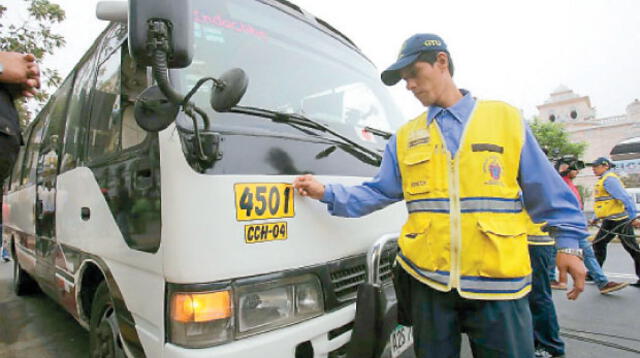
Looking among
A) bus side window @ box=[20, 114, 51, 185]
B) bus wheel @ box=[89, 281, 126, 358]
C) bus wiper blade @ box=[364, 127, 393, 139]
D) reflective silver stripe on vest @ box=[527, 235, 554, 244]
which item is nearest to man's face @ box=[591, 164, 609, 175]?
reflective silver stripe on vest @ box=[527, 235, 554, 244]

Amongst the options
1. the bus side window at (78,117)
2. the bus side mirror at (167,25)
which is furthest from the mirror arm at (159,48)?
the bus side window at (78,117)

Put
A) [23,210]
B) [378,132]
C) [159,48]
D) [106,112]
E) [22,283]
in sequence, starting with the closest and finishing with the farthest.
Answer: [159,48] → [106,112] → [378,132] → [23,210] → [22,283]

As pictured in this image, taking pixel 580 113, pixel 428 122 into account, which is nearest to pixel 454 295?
pixel 428 122

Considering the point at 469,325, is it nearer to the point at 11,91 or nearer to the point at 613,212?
A: the point at 11,91

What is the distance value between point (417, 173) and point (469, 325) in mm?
669

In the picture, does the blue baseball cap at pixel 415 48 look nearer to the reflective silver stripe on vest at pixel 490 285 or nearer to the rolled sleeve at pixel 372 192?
the rolled sleeve at pixel 372 192

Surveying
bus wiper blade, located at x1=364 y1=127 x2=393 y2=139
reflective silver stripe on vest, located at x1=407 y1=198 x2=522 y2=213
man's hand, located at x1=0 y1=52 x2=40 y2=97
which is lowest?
reflective silver stripe on vest, located at x1=407 y1=198 x2=522 y2=213

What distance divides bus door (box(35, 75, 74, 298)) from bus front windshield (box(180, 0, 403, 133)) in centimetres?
199

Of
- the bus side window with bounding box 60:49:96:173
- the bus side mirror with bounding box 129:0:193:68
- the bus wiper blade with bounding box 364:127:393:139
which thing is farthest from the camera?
the bus side window with bounding box 60:49:96:173

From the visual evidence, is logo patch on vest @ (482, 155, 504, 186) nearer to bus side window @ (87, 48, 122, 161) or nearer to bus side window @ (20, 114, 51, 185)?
bus side window @ (87, 48, 122, 161)

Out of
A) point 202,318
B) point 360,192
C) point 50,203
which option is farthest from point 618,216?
point 50,203

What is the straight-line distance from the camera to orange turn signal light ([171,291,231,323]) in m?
1.47

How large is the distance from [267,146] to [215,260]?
21.8 inches

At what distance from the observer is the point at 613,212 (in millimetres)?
5605
